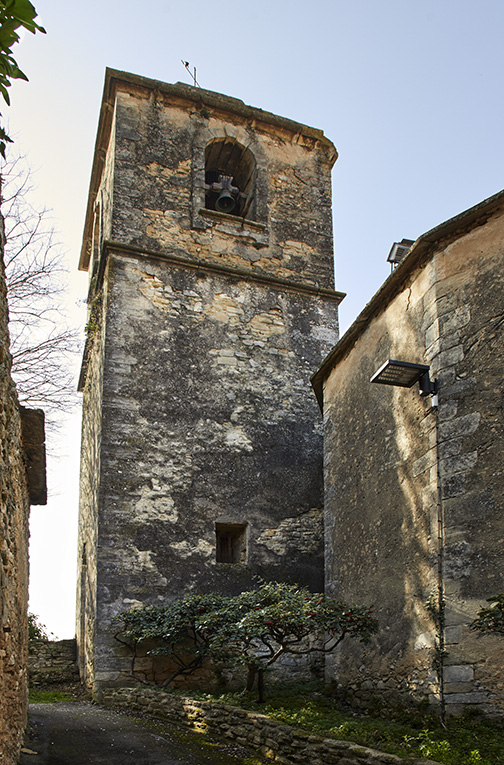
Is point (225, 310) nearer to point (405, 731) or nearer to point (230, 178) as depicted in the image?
point (230, 178)

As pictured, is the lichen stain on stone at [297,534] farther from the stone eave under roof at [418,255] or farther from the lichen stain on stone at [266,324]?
the lichen stain on stone at [266,324]

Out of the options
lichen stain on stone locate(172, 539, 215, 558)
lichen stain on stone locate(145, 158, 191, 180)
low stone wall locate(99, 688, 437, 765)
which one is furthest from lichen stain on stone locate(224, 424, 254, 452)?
lichen stain on stone locate(145, 158, 191, 180)

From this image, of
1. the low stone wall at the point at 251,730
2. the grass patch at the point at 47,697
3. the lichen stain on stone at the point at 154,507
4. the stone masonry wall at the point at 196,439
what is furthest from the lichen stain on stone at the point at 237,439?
the grass patch at the point at 47,697

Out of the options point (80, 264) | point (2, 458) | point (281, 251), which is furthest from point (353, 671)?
point (80, 264)

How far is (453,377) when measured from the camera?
5.98 m

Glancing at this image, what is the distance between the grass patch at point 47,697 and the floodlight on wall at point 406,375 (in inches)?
249

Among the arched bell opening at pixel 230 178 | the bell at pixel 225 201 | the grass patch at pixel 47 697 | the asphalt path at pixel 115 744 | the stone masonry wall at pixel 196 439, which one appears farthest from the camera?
the arched bell opening at pixel 230 178

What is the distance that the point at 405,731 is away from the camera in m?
5.31

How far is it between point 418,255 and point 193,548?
5.06 meters

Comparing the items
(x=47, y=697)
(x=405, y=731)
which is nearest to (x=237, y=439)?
(x=47, y=697)

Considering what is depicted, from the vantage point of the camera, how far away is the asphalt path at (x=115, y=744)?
5621mm

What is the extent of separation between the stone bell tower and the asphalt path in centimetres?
140

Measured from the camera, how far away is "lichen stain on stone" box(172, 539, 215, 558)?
9148mm

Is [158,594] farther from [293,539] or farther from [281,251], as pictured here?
[281,251]
